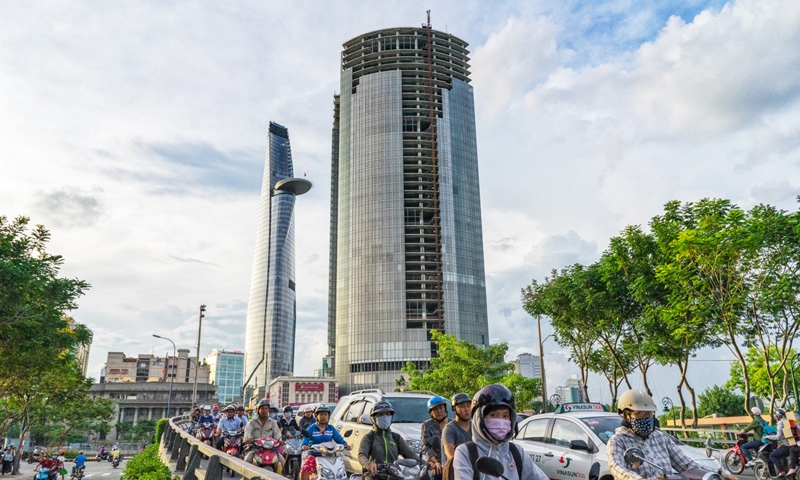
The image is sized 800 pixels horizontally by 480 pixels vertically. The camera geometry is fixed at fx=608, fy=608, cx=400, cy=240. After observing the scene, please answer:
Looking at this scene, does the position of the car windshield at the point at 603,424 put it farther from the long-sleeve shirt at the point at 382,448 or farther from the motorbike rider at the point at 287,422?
the motorbike rider at the point at 287,422

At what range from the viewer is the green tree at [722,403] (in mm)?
69312

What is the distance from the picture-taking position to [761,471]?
45.8 ft

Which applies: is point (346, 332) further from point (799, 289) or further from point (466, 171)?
point (799, 289)

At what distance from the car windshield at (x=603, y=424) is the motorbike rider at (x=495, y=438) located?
6.76m

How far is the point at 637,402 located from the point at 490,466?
87.7 inches

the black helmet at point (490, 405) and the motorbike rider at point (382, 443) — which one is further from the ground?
the black helmet at point (490, 405)

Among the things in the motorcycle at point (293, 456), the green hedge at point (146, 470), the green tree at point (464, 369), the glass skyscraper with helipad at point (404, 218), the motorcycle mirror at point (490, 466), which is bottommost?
the green hedge at point (146, 470)

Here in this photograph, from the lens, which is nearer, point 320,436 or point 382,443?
point 382,443

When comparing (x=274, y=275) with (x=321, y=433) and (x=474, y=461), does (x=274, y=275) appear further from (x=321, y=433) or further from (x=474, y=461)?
(x=474, y=461)

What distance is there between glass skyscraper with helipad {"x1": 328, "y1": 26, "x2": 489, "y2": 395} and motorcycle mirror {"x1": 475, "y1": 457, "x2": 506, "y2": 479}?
106194 millimetres

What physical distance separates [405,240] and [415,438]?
103000 mm

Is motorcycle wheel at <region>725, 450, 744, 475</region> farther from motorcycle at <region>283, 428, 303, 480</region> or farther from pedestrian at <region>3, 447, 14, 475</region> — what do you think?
pedestrian at <region>3, 447, 14, 475</region>

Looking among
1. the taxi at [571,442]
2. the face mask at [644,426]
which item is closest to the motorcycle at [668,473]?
the face mask at [644,426]

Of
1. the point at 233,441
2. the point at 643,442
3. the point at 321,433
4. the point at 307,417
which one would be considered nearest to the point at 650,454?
the point at 643,442
